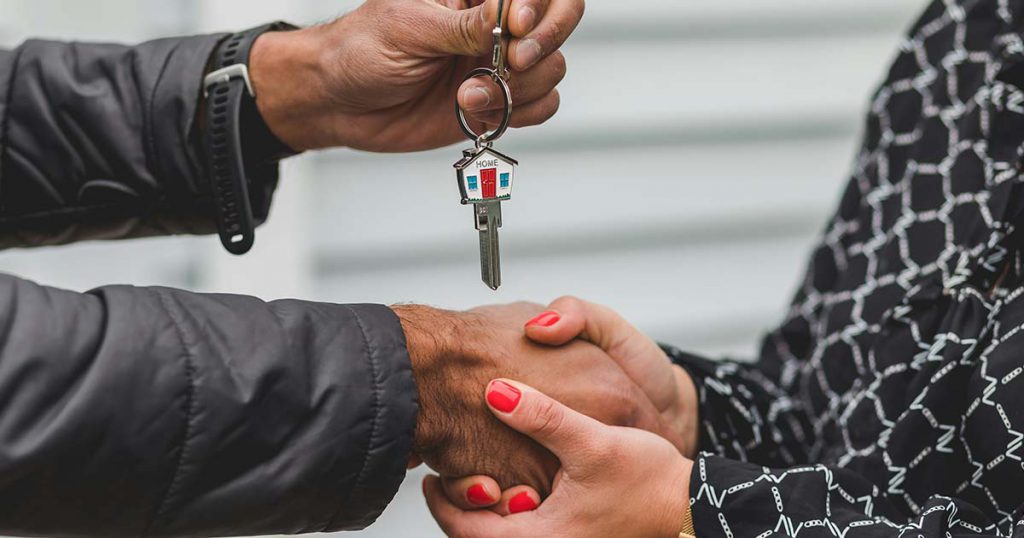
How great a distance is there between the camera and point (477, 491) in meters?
1.23

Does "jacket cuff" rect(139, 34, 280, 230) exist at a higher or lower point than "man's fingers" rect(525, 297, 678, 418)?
higher

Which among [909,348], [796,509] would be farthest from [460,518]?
[909,348]

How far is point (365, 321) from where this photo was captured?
1.07 meters

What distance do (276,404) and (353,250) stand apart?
1.15 metres

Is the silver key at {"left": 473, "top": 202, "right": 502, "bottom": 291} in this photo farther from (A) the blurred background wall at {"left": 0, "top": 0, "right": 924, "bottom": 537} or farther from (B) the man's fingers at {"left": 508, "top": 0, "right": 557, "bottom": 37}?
(A) the blurred background wall at {"left": 0, "top": 0, "right": 924, "bottom": 537}

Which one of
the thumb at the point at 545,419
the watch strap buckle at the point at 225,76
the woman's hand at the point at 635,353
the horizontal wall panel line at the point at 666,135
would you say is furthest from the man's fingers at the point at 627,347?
the horizontal wall panel line at the point at 666,135

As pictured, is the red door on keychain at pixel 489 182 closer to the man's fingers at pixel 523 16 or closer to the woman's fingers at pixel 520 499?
the man's fingers at pixel 523 16

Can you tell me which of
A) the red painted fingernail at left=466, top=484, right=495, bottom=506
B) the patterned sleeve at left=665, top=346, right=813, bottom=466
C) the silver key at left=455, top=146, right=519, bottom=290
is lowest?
the patterned sleeve at left=665, top=346, right=813, bottom=466

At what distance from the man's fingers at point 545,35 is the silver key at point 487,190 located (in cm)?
10

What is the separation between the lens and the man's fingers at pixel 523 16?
110 cm

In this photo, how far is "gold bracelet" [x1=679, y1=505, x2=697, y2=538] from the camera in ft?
3.87

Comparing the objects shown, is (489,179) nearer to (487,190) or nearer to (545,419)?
(487,190)

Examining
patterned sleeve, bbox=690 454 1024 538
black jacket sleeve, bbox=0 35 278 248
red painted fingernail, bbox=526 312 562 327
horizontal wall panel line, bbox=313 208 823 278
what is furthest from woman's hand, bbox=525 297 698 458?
horizontal wall panel line, bbox=313 208 823 278

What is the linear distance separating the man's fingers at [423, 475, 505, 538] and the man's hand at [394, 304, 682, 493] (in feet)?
0.15
